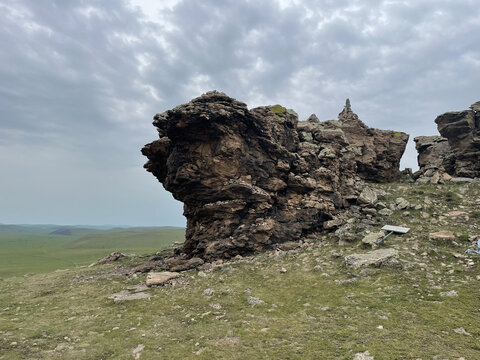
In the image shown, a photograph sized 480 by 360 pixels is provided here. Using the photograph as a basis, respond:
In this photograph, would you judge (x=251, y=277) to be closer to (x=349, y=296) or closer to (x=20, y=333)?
(x=349, y=296)

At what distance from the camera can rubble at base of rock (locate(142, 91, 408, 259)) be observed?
25109 mm

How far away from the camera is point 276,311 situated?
13133 mm

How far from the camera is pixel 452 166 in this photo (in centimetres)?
3834

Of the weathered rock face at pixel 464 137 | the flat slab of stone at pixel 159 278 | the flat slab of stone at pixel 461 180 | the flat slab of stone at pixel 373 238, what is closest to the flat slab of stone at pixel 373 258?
the flat slab of stone at pixel 373 238

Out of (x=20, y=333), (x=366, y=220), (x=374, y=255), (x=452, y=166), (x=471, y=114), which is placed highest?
(x=471, y=114)

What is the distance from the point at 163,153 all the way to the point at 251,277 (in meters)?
18.8

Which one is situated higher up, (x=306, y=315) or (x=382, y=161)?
(x=382, y=161)

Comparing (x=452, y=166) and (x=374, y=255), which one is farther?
(x=452, y=166)

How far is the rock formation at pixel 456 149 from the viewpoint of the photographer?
118 ft

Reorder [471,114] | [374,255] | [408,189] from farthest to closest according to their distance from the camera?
[471,114]
[408,189]
[374,255]

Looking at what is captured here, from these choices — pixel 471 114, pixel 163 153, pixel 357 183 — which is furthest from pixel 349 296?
pixel 471 114

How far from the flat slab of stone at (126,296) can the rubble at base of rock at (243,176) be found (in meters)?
8.51

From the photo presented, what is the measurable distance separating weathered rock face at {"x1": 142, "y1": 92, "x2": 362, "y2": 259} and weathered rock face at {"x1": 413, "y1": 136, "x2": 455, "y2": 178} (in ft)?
56.9

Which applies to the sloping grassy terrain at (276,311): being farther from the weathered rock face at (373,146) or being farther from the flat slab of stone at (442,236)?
the weathered rock face at (373,146)
